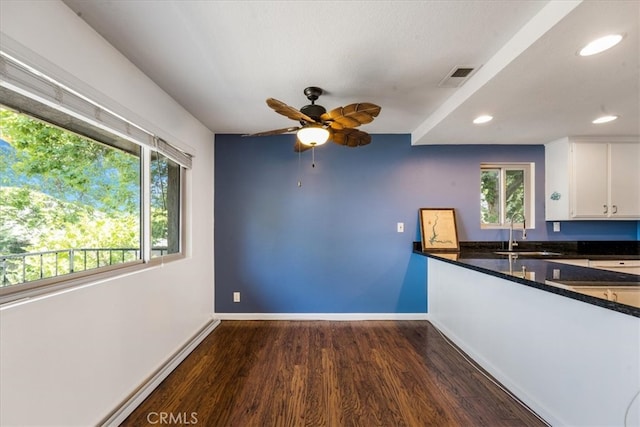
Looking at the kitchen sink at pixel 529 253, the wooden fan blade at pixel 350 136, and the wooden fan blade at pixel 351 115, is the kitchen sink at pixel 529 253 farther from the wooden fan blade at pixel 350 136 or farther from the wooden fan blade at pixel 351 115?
the wooden fan blade at pixel 351 115

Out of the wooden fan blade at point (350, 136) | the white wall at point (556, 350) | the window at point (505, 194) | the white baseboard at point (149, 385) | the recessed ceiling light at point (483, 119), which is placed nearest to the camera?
the white wall at point (556, 350)

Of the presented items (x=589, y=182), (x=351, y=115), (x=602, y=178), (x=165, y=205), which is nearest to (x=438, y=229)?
(x=589, y=182)

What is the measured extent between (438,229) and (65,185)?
3387mm

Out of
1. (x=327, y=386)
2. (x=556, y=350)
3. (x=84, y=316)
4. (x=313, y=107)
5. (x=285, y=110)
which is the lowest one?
(x=327, y=386)

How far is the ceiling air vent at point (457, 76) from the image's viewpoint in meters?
1.84

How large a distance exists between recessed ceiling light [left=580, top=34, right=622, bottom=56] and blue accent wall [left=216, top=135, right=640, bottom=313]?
186 cm

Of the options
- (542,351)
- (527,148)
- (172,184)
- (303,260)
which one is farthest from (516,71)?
(172,184)

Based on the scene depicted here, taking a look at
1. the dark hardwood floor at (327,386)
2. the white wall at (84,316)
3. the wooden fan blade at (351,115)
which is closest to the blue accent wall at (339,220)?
the dark hardwood floor at (327,386)

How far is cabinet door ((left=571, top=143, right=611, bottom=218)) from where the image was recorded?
299cm

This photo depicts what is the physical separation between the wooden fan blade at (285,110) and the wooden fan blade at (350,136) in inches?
12.1

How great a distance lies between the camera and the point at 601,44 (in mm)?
1380

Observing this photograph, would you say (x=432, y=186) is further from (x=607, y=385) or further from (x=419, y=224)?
(x=607, y=385)

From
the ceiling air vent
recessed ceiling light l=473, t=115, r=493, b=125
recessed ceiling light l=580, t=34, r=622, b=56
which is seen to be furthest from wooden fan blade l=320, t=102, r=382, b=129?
recessed ceiling light l=473, t=115, r=493, b=125

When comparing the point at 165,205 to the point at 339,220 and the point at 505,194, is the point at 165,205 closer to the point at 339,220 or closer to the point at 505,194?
the point at 339,220
